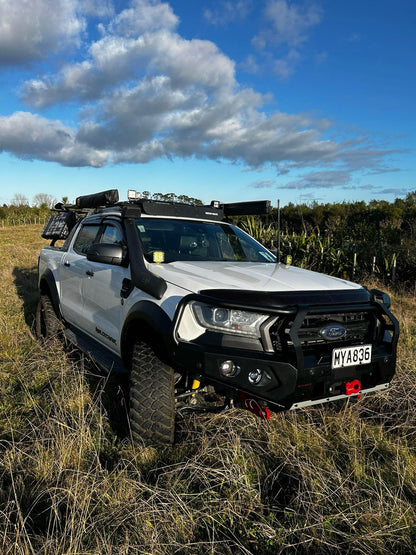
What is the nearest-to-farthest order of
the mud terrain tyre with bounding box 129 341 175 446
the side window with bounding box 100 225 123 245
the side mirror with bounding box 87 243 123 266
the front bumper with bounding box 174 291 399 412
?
the front bumper with bounding box 174 291 399 412 → the mud terrain tyre with bounding box 129 341 175 446 → the side mirror with bounding box 87 243 123 266 → the side window with bounding box 100 225 123 245

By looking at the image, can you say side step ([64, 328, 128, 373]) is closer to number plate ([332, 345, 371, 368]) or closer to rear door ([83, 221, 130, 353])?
rear door ([83, 221, 130, 353])

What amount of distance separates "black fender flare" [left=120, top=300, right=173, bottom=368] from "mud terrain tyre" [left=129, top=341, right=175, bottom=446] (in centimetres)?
15

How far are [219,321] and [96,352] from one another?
5.45 ft

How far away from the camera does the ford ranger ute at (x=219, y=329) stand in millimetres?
2373

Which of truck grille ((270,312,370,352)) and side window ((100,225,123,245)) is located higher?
side window ((100,225,123,245))

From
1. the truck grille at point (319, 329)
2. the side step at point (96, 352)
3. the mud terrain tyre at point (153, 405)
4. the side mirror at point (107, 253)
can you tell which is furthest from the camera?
the side step at point (96, 352)

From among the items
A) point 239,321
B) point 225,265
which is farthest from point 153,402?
point 225,265

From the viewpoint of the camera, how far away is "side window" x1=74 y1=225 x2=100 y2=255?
4.37m

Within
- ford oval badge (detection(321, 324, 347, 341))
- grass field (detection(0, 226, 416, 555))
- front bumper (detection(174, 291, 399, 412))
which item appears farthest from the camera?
ford oval badge (detection(321, 324, 347, 341))

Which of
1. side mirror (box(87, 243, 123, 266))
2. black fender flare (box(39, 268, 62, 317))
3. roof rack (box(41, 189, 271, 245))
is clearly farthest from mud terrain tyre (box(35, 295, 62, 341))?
side mirror (box(87, 243, 123, 266))

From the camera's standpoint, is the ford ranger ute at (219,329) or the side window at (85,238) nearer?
the ford ranger ute at (219,329)

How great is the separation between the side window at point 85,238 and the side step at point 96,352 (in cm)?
89

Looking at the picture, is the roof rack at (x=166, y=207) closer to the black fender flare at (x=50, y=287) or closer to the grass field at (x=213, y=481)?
the black fender flare at (x=50, y=287)

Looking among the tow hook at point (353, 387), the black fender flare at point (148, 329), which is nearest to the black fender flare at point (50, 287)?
the black fender flare at point (148, 329)
